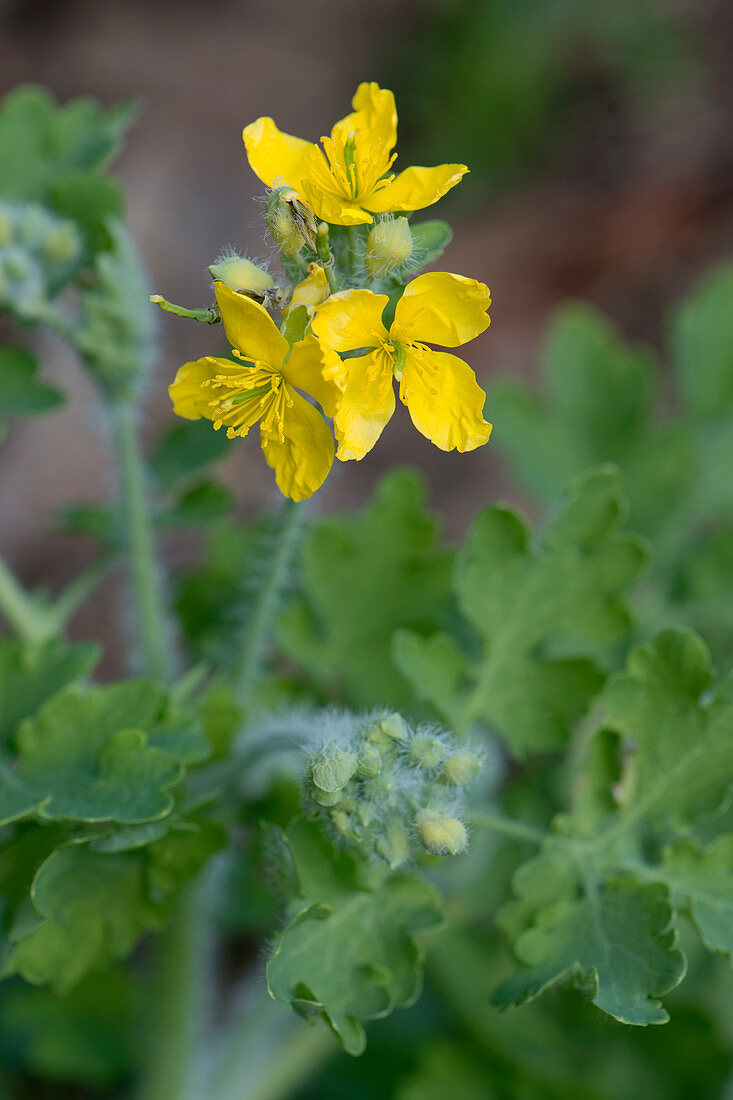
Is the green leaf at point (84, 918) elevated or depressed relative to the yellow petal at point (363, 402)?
depressed

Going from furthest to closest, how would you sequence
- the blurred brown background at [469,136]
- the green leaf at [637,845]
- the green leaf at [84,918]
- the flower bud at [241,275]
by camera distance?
the blurred brown background at [469,136] → the green leaf at [84,918] → the green leaf at [637,845] → the flower bud at [241,275]

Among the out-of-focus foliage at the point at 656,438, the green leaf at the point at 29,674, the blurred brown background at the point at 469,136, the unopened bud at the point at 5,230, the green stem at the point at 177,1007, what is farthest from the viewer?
the blurred brown background at the point at 469,136

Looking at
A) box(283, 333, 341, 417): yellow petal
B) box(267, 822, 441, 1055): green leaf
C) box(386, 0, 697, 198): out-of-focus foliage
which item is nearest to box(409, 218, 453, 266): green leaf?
box(283, 333, 341, 417): yellow petal

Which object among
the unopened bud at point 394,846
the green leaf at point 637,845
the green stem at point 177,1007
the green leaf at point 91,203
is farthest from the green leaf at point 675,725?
the green leaf at point 91,203

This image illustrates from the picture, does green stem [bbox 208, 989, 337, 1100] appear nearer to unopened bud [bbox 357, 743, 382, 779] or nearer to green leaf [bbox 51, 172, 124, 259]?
unopened bud [bbox 357, 743, 382, 779]

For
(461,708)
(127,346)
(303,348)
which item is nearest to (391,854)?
(461,708)

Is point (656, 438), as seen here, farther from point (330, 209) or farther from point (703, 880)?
point (330, 209)

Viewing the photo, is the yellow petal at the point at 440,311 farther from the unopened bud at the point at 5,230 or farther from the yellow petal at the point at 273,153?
the unopened bud at the point at 5,230
